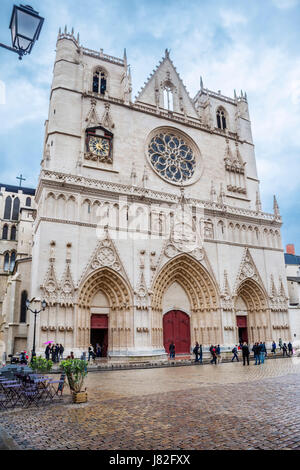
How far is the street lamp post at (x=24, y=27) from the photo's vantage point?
16.4ft

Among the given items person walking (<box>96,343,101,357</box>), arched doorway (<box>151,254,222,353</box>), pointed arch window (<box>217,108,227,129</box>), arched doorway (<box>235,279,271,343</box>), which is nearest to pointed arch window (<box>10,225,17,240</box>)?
arched doorway (<box>151,254,222,353</box>)

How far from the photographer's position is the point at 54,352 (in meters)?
21.6

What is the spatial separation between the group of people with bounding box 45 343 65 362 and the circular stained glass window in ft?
57.4

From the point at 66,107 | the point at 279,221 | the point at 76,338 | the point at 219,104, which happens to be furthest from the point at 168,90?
the point at 76,338

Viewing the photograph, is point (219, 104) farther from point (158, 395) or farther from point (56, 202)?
point (158, 395)

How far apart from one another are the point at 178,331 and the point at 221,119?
23732mm

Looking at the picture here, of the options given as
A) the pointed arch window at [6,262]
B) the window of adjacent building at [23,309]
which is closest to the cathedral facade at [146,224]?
the window of adjacent building at [23,309]

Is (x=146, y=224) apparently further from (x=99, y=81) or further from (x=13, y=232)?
(x=13, y=232)

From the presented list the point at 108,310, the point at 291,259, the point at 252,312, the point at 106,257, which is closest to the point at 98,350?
the point at 108,310

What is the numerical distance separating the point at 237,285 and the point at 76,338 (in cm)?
1507

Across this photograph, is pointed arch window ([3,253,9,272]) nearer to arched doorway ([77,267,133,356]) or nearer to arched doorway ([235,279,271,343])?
arched doorway ([77,267,133,356])

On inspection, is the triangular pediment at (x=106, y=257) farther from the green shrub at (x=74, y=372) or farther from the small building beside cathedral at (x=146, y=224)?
the green shrub at (x=74, y=372)

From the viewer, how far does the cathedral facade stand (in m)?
25.5

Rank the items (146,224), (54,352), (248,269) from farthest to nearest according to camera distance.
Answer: (248,269)
(146,224)
(54,352)
